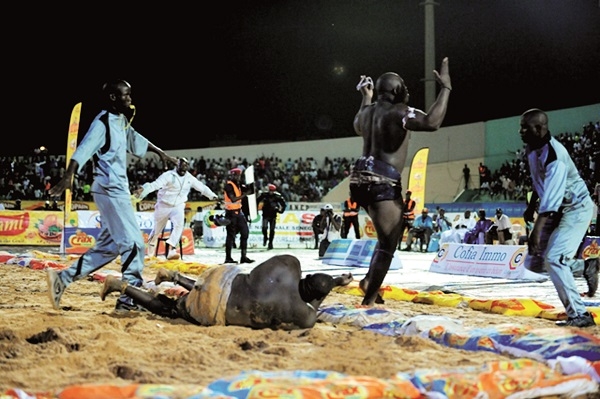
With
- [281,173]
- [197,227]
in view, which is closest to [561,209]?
[197,227]

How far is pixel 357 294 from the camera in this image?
7539mm

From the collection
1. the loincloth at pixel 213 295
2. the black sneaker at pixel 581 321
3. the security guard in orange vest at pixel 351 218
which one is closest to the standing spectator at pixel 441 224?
the security guard in orange vest at pixel 351 218

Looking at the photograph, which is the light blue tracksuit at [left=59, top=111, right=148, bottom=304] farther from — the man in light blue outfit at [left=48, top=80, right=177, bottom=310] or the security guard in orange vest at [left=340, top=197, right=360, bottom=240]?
the security guard in orange vest at [left=340, top=197, right=360, bottom=240]

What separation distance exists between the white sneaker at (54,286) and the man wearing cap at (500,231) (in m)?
13.2

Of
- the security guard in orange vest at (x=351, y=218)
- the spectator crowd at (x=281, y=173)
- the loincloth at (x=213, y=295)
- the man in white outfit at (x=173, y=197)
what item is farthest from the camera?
the spectator crowd at (x=281, y=173)

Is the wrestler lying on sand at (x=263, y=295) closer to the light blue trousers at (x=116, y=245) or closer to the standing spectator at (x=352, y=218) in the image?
the light blue trousers at (x=116, y=245)

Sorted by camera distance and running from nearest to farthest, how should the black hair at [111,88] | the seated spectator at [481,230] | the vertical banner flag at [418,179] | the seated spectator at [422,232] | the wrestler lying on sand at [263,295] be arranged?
the wrestler lying on sand at [263,295] → the black hair at [111,88] → the seated spectator at [481,230] → the seated spectator at [422,232] → the vertical banner flag at [418,179]

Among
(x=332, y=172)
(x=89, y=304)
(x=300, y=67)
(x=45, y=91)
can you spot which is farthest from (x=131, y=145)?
(x=300, y=67)

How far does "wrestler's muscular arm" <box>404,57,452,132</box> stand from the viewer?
535 cm

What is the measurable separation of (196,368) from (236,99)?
42137mm

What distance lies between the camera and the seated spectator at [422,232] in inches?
874

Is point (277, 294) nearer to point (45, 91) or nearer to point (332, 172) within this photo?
point (332, 172)

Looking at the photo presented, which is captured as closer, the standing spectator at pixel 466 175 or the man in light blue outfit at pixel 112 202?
the man in light blue outfit at pixel 112 202

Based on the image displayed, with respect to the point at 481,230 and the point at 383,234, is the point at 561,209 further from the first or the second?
the point at 481,230
